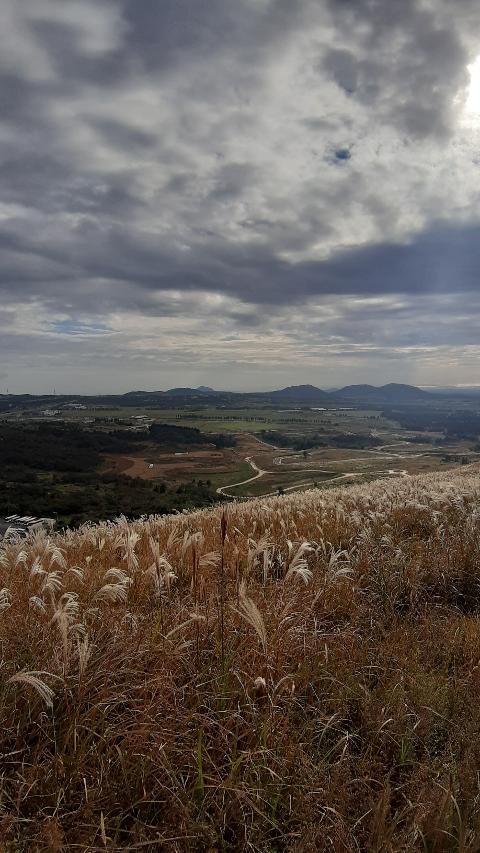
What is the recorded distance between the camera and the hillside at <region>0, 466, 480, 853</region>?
2266 mm

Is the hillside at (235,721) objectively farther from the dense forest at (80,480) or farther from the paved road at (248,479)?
the paved road at (248,479)

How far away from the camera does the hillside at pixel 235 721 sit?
2266mm

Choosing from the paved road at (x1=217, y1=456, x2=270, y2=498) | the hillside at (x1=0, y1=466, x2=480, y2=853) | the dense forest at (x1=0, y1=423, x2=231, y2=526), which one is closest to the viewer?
the hillside at (x1=0, y1=466, x2=480, y2=853)

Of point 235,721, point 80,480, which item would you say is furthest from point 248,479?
point 235,721

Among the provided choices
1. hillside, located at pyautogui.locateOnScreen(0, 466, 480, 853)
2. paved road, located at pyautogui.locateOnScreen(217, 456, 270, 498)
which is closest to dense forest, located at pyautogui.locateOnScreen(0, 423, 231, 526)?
paved road, located at pyautogui.locateOnScreen(217, 456, 270, 498)

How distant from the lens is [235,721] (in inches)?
115

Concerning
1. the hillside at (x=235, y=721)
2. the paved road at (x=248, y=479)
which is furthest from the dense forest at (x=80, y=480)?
the hillside at (x=235, y=721)

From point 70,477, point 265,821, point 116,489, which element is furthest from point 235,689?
point 70,477

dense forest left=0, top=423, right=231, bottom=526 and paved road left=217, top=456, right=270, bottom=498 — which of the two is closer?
dense forest left=0, top=423, right=231, bottom=526

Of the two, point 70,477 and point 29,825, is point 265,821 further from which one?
point 70,477

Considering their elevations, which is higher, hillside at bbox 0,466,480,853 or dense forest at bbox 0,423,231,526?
hillside at bbox 0,466,480,853

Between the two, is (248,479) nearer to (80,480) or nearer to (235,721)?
(80,480)

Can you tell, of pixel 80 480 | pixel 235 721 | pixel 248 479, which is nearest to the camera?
pixel 235 721

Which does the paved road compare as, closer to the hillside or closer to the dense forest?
the dense forest
